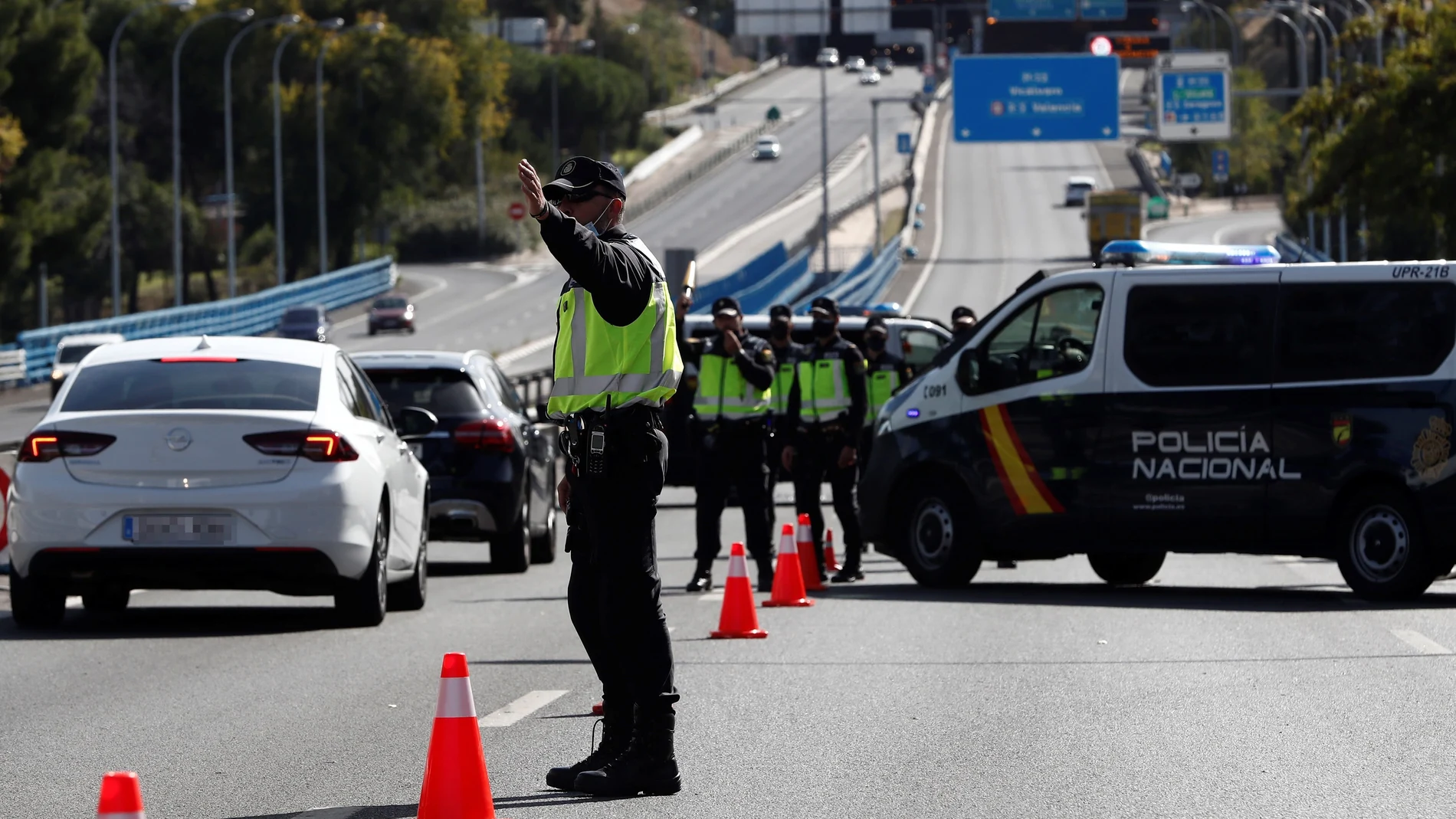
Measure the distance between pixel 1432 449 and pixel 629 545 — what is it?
7680 millimetres

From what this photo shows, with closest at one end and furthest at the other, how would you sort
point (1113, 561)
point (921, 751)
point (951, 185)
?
point (921, 751) → point (1113, 561) → point (951, 185)

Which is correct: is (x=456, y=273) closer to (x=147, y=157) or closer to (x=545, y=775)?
(x=147, y=157)

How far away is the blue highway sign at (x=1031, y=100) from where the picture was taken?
189 ft

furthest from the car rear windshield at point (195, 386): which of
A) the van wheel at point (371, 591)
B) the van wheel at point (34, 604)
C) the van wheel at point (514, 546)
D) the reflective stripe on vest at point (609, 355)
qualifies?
the reflective stripe on vest at point (609, 355)

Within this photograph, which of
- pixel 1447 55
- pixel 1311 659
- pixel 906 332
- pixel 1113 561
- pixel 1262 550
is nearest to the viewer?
pixel 1311 659

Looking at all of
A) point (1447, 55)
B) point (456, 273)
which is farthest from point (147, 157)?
point (1447, 55)

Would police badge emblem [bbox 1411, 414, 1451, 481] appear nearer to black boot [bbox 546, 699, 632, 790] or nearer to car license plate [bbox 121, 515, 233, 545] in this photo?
car license plate [bbox 121, 515, 233, 545]

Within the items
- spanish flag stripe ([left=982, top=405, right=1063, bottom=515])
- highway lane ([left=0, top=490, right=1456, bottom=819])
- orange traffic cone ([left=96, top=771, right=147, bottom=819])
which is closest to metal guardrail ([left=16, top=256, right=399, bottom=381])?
spanish flag stripe ([left=982, top=405, right=1063, bottom=515])

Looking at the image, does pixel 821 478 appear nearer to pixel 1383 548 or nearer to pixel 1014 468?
pixel 1014 468

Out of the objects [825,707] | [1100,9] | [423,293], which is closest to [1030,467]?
[825,707]

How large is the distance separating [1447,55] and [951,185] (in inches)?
3259

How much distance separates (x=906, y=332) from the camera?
2552 cm

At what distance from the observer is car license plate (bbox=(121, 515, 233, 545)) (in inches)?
467

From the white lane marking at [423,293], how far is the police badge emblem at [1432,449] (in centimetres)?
6952
